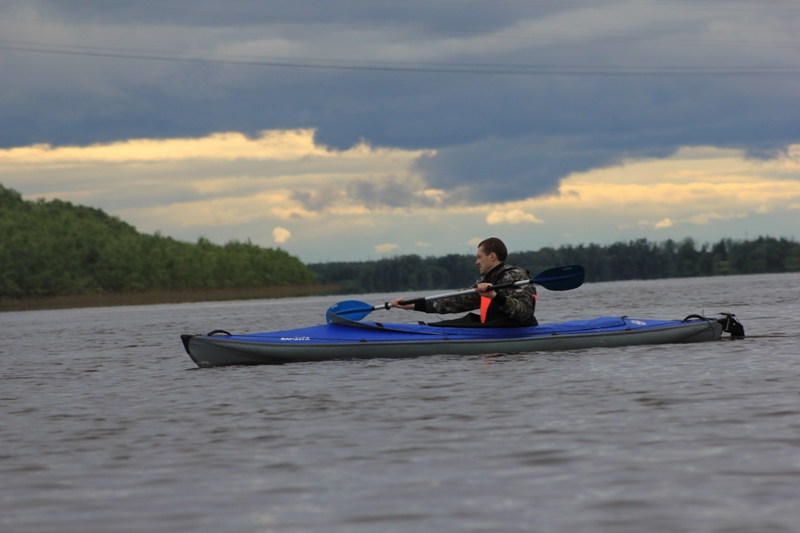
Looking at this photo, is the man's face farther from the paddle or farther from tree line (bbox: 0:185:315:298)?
tree line (bbox: 0:185:315:298)

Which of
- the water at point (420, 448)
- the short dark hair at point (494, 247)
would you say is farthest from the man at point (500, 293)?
the water at point (420, 448)

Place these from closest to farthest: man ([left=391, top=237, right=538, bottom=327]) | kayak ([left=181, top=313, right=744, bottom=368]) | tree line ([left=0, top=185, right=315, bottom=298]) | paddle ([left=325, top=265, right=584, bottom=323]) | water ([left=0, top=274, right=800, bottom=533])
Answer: water ([left=0, top=274, right=800, bottom=533]) → man ([left=391, top=237, right=538, bottom=327]) → kayak ([left=181, top=313, right=744, bottom=368]) → paddle ([left=325, top=265, right=584, bottom=323]) → tree line ([left=0, top=185, right=315, bottom=298])

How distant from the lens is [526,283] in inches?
428

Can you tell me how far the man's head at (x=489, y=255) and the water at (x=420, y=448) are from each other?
1.21 meters

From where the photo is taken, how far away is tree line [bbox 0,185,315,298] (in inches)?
2965

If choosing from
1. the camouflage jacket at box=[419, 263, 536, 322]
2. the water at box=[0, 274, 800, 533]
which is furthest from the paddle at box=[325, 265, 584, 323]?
the water at box=[0, 274, 800, 533]

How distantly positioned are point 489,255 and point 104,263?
76.0 metres

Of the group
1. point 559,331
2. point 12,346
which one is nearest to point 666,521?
point 559,331

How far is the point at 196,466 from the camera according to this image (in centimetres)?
543

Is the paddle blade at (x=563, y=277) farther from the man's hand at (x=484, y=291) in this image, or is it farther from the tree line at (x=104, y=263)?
the tree line at (x=104, y=263)

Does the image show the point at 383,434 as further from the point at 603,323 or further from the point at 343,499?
the point at 603,323

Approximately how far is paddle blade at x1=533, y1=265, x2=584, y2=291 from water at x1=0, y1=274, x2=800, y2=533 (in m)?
2.03

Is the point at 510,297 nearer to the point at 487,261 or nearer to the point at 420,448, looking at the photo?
the point at 487,261

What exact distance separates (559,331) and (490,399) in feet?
12.8
